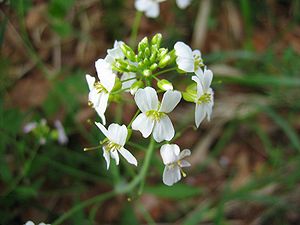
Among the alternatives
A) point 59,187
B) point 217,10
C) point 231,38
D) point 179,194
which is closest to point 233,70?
point 231,38

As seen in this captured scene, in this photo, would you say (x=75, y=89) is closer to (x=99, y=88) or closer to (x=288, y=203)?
(x=99, y=88)

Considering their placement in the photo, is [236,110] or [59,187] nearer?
[59,187]

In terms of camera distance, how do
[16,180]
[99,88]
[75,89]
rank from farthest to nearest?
[75,89], [16,180], [99,88]

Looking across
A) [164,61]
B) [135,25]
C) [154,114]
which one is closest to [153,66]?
[164,61]

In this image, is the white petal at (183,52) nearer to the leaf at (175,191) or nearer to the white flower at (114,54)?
the white flower at (114,54)

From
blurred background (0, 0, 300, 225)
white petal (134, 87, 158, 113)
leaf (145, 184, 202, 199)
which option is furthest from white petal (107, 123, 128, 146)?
Answer: leaf (145, 184, 202, 199)

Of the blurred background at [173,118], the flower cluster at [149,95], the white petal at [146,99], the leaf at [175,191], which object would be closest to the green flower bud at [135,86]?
the flower cluster at [149,95]

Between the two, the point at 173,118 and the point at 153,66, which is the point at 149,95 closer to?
the point at 153,66
